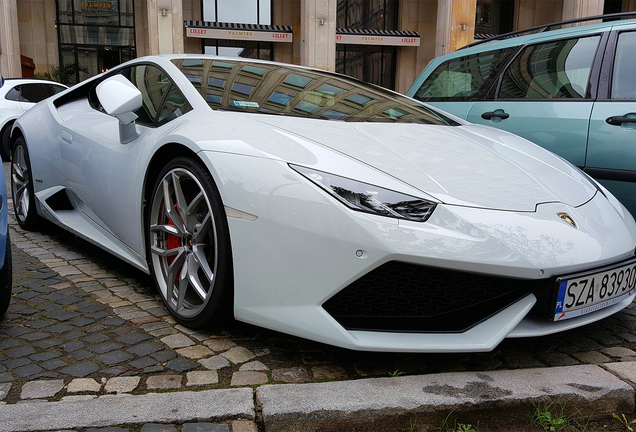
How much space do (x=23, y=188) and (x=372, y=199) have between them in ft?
10.8

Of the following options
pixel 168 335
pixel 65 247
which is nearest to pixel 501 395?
pixel 168 335

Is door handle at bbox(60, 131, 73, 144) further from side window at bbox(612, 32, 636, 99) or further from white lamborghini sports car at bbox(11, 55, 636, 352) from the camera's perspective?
side window at bbox(612, 32, 636, 99)

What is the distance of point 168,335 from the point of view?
8.11 ft

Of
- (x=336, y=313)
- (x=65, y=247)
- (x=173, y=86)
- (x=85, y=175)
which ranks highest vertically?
(x=173, y=86)

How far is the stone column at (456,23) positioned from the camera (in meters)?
20.8

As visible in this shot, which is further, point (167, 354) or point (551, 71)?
point (551, 71)

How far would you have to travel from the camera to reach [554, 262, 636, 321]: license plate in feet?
6.66

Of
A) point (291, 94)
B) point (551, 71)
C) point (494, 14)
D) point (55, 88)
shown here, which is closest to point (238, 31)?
point (494, 14)

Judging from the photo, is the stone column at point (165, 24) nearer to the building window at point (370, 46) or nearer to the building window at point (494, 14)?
the building window at point (370, 46)

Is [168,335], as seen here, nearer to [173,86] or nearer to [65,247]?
[173,86]

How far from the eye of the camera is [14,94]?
32.2 ft

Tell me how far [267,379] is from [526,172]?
53.9 inches

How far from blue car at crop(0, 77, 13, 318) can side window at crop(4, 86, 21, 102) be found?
8.44 metres

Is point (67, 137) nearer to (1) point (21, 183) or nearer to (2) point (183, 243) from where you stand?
(1) point (21, 183)
